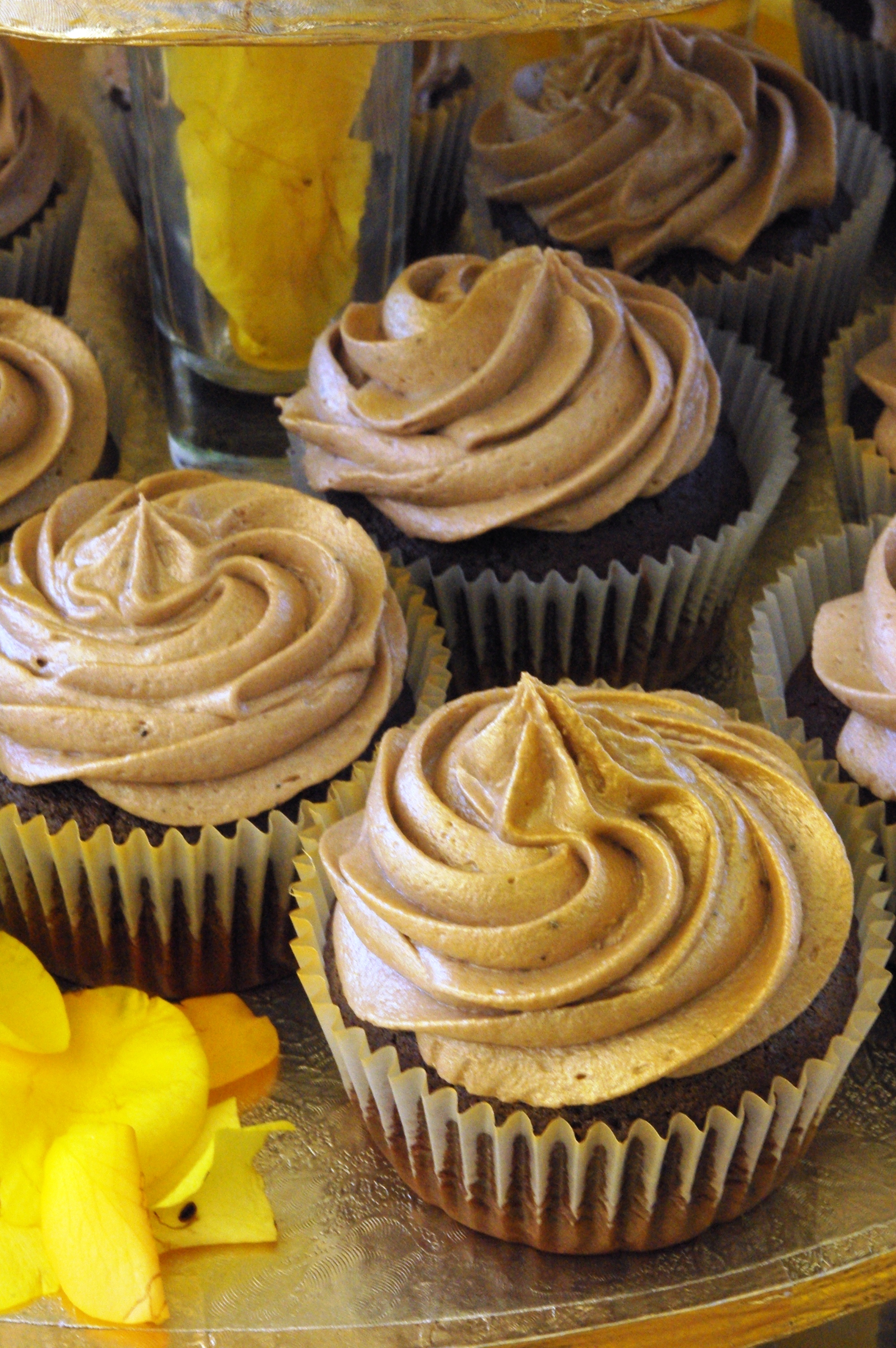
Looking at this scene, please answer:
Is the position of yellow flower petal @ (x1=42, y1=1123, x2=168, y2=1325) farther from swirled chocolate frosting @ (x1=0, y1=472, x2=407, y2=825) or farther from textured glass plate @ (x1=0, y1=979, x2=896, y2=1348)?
swirled chocolate frosting @ (x1=0, y1=472, x2=407, y2=825)

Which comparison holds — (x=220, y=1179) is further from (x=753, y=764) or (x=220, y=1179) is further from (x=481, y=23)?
(x=481, y=23)

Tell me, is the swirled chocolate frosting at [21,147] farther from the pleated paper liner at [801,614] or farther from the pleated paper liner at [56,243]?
the pleated paper liner at [801,614]

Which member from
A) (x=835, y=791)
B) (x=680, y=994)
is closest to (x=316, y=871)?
(x=680, y=994)

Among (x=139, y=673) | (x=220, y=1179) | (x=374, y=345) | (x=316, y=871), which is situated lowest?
(x=220, y=1179)

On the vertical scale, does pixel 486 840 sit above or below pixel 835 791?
above

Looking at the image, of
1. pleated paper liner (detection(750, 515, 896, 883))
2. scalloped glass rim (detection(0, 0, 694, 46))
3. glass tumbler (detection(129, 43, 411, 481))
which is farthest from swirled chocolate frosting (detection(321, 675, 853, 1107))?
glass tumbler (detection(129, 43, 411, 481))
